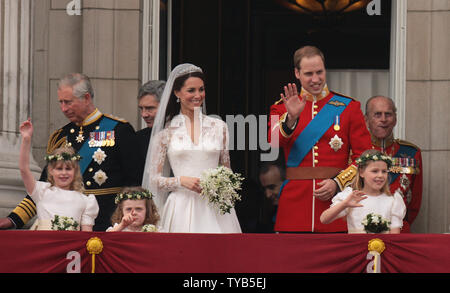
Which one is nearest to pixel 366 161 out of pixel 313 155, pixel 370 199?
pixel 370 199

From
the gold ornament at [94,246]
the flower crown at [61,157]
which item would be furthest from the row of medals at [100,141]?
the gold ornament at [94,246]

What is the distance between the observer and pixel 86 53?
34.2 feet

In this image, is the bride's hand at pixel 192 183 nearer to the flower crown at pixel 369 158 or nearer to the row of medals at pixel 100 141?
the row of medals at pixel 100 141

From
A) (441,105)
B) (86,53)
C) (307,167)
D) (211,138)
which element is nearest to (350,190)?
(307,167)

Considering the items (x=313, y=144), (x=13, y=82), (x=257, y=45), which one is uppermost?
(x=257, y=45)

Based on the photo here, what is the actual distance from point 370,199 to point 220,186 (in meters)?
1.00

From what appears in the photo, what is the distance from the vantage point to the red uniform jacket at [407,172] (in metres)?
9.02

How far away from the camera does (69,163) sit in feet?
25.9

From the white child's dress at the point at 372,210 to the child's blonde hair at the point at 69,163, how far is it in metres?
1.73

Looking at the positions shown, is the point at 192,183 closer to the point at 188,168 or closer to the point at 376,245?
the point at 188,168

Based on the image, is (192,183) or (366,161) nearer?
(366,161)

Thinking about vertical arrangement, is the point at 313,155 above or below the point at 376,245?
above

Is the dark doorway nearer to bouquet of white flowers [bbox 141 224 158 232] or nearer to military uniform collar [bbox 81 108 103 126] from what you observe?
military uniform collar [bbox 81 108 103 126]
